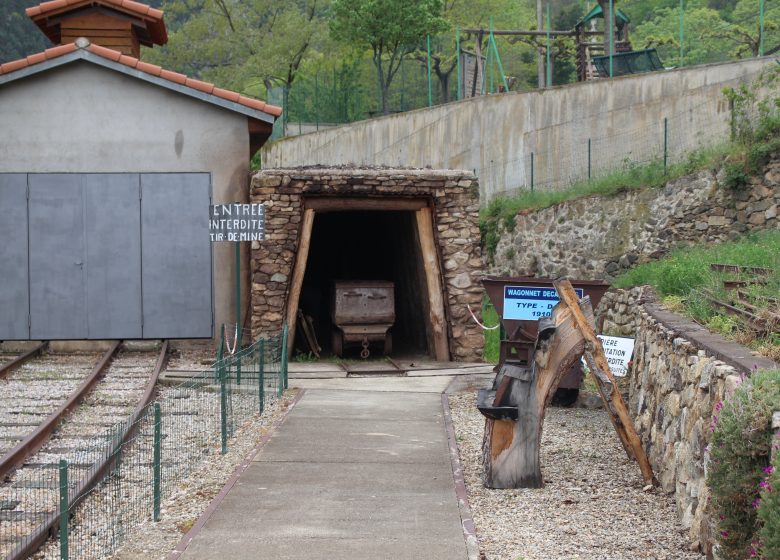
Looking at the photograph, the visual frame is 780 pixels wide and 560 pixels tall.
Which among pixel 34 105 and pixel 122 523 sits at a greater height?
pixel 34 105

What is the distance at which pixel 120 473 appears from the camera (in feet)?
29.6

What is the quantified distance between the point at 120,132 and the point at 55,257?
2427 millimetres

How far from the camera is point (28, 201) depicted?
17.2 metres

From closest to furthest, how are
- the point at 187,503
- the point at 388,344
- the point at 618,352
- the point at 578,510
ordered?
the point at 578,510 < the point at 187,503 < the point at 618,352 < the point at 388,344

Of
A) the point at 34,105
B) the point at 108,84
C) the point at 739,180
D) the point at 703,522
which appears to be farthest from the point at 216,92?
the point at 703,522

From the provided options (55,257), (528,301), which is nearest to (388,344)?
(55,257)

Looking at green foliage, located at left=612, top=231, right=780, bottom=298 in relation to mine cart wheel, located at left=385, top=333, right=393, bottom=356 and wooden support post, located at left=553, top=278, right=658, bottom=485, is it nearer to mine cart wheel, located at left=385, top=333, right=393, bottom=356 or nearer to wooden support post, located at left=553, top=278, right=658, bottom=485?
wooden support post, located at left=553, top=278, right=658, bottom=485

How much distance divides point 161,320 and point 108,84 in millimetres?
4200

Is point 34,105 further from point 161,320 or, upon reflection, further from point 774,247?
point 774,247

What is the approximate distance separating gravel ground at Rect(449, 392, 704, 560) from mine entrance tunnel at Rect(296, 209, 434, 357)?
24.8 ft

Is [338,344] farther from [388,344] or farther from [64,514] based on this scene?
[64,514]

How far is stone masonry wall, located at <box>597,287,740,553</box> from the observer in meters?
6.66

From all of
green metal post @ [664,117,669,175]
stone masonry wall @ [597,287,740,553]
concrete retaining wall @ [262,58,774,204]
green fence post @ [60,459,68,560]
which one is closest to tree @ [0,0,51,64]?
concrete retaining wall @ [262,58,774,204]

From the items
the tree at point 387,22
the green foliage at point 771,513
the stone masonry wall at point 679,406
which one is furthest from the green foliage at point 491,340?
the tree at point 387,22
